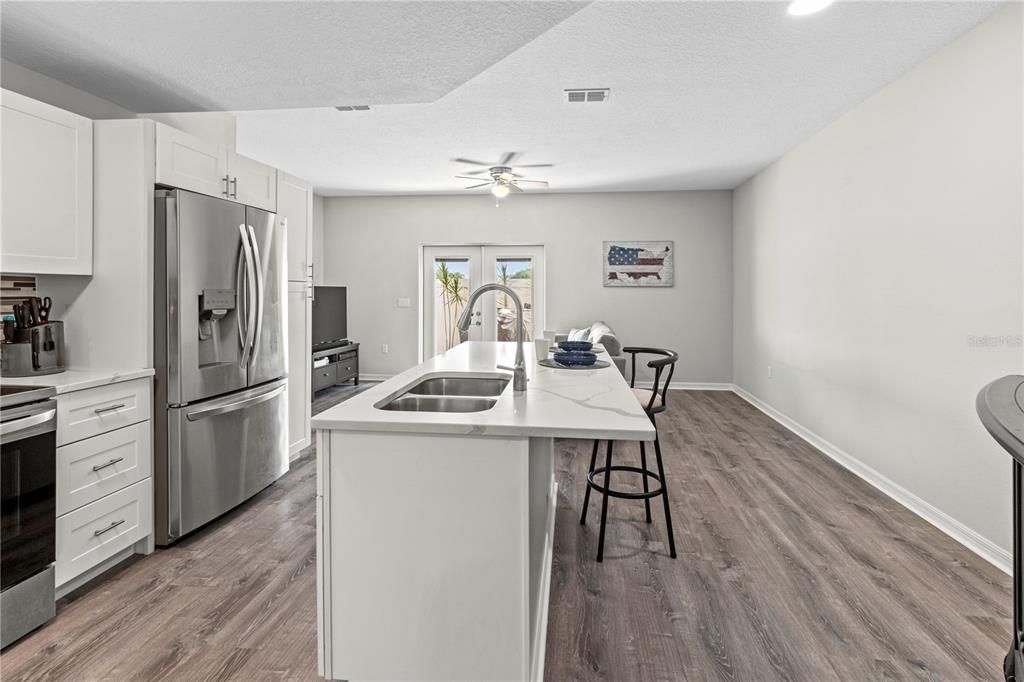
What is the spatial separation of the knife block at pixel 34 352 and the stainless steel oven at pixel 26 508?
0.34 meters

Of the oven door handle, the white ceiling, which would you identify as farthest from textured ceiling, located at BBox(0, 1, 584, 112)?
the oven door handle

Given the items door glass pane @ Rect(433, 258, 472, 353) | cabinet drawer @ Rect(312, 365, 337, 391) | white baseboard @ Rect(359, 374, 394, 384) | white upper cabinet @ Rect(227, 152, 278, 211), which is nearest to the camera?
white upper cabinet @ Rect(227, 152, 278, 211)

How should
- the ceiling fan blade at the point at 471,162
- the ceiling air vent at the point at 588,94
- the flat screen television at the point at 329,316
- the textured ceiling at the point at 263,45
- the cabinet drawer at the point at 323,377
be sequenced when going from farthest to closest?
the flat screen television at the point at 329,316 → the cabinet drawer at the point at 323,377 → the ceiling fan blade at the point at 471,162 → the ceiling air vent at the point at 588,94 → the textured ceiling at the point at 263,45

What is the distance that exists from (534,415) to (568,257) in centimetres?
576

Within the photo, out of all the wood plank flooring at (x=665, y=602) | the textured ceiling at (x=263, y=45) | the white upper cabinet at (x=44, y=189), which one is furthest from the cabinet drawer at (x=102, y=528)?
the textured ceiling at (x=263, y=45)

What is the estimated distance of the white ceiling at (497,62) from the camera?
7.43ft

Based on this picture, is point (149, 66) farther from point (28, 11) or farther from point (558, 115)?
point (558, 115)

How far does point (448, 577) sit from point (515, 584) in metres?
0.19

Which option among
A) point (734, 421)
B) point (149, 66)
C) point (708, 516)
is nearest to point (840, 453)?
point (734, 421)

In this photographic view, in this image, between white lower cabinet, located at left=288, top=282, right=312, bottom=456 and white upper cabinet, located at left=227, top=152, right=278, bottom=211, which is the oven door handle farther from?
white lower cabinet, located at left=288, top=282, right=312, bottom=456

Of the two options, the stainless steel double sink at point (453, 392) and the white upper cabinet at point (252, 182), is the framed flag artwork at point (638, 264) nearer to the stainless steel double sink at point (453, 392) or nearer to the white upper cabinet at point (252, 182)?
the white upper cabinet at point (252, 182)

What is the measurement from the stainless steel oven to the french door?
5.35 meters

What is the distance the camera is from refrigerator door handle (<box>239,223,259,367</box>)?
284 centimetres

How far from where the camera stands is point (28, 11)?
2.12 meters
